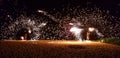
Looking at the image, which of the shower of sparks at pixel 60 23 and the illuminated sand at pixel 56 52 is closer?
the illuminated sand at pixel 56 52

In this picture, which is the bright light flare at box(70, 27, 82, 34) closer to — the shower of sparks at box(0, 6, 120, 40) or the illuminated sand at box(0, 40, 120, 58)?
the shower of sparks at box(0, 6, 120, 40)

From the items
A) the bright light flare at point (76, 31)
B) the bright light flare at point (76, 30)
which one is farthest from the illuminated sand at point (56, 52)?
the bright light flare at point (76, 30)

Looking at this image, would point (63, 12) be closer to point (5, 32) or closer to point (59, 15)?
point (59, 15)

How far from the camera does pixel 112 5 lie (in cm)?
2828

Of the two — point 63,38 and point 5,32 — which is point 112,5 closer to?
point 63,38

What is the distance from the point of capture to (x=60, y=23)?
28.8m

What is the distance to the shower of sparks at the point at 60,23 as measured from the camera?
92.5 ft

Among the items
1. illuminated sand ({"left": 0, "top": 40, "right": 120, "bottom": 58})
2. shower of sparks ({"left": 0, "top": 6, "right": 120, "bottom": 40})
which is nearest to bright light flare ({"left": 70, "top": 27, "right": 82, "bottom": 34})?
shower of sparks ({"left": 0, "top": 6, "right": 120, "bottom": 40})

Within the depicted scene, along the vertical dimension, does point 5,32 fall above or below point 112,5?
below

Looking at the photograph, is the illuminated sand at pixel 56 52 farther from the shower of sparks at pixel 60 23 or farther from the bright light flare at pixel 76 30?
the bright light flare at pixel 76 30

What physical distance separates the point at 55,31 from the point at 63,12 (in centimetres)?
220

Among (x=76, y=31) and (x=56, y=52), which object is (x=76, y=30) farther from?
(x=56, y=52)

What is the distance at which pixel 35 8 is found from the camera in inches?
1128


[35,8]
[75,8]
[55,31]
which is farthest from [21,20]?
[75,8]
